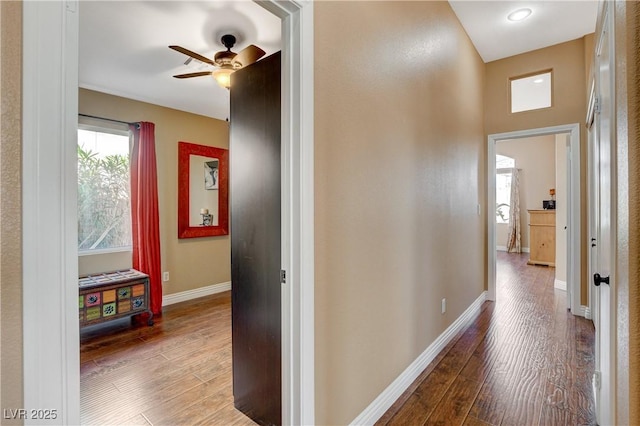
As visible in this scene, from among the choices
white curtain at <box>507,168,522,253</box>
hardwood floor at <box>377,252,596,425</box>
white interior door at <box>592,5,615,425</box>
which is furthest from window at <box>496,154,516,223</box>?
white interior door at <box>592,5,615,425</box>

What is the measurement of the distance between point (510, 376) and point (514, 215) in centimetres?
692

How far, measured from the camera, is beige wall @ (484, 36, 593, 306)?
132 inches

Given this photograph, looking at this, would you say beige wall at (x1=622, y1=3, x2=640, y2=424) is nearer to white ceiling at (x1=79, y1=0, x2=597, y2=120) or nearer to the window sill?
white ceiling at (x1=79, y1=0, x2=597, y2=120)

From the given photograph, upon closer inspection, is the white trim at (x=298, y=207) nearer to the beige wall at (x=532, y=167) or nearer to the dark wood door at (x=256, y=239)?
the dark wood door at (x=256, y=239)

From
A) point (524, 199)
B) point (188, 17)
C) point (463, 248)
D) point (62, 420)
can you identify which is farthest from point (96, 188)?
point (524, 199)

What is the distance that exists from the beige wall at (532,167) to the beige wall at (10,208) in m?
8.98

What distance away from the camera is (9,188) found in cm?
62

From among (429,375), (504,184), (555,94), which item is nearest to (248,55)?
(429,375)

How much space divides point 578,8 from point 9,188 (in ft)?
13.8

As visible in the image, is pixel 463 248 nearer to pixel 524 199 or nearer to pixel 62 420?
pixel 62 420

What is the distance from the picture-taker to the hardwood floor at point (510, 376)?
181cm

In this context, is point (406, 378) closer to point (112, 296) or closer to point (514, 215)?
point (112, 296)

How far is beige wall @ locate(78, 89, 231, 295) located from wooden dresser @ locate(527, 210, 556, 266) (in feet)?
20.6

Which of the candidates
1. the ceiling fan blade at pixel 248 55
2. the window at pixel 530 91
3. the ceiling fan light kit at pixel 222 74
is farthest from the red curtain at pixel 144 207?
the window at pixel 530 91
